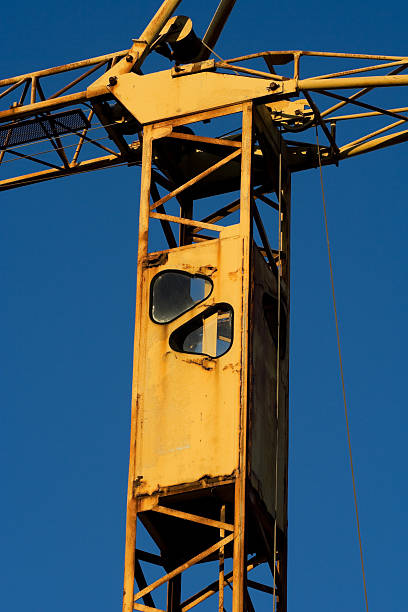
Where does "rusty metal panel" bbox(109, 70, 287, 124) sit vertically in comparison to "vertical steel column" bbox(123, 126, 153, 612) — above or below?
above

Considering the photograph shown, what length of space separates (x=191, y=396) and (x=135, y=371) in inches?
34.6

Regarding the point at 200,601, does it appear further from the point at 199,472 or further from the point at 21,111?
the point at 21,111

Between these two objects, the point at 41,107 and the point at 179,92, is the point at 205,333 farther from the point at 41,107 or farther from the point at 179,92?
the point at 41,107

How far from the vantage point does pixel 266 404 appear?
64.1 ft

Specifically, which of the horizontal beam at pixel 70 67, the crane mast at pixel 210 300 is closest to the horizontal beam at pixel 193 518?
the crane mast at pixel 210 300

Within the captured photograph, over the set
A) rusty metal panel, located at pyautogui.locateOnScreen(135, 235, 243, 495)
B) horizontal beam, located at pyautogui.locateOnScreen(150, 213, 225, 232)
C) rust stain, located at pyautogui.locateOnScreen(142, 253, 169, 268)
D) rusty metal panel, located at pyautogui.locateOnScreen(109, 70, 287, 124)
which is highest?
rusty metal panel, located at pyautogui.locateOnScreen(109, 70, 287, 124)

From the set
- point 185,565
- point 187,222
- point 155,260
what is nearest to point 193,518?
point 185,565

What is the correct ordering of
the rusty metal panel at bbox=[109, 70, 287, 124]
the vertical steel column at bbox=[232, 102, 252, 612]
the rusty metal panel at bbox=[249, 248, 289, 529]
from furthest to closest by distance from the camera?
the rusty metal panel at bbox=[109, 70, 287, 124] → the rusty metal panel at bbox=[249, 248, 289, 529] → the vertical steel column at bbox=[232, 102, 252, 612]

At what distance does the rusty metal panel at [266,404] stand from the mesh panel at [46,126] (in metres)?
4.50

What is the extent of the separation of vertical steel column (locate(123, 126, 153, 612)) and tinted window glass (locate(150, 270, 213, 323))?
21 centimetres

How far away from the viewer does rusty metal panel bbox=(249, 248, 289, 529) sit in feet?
62.2

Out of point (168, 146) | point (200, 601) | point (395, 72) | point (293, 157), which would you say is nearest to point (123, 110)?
point (168, 146)

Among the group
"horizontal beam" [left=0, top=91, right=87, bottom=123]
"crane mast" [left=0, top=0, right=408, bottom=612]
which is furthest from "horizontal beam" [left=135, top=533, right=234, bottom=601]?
"horizontal beam" [left=0, top=91, right=87, bottom=123]

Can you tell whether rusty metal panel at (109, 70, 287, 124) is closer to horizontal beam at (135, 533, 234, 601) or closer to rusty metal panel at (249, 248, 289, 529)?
rusty metal panel at (249, 248, 289, 529)
